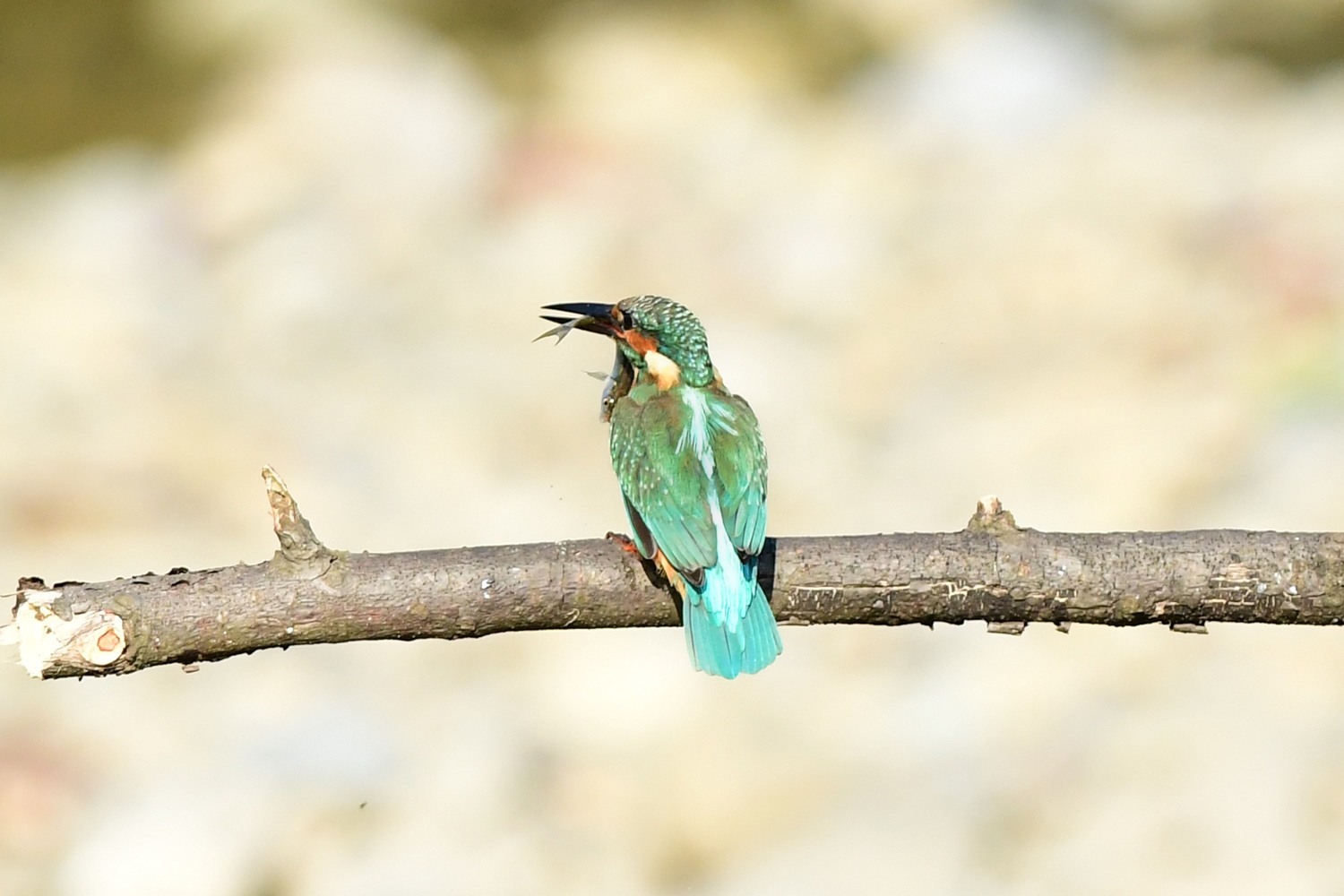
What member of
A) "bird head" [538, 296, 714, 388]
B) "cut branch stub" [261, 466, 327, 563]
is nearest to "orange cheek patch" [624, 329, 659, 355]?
"bird head" [538, 296, 714, 388]

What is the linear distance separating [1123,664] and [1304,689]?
59cm

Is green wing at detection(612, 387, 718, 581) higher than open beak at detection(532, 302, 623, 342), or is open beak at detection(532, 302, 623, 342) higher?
open beak at detection(532, 302, 623, 342)

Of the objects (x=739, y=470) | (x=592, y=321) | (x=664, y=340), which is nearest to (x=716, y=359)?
(x=592, y=321)

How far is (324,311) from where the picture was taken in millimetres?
8078

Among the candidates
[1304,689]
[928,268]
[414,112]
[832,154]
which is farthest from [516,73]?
[1304,689]

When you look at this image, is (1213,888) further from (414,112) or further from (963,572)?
(414,112)

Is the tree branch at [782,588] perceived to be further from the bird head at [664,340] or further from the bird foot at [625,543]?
the bird head at [664,340]

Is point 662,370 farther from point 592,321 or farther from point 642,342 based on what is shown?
point 592,321

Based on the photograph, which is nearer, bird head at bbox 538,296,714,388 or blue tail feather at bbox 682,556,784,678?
blue tail feather at bbox 682,556,784,678

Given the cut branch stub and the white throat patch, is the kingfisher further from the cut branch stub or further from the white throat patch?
the cut branch stub

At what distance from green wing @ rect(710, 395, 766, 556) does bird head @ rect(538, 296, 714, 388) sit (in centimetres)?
9

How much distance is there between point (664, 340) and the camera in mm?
3682

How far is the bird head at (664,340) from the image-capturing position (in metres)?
3.67

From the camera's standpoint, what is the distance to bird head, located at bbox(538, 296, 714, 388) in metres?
3.67
